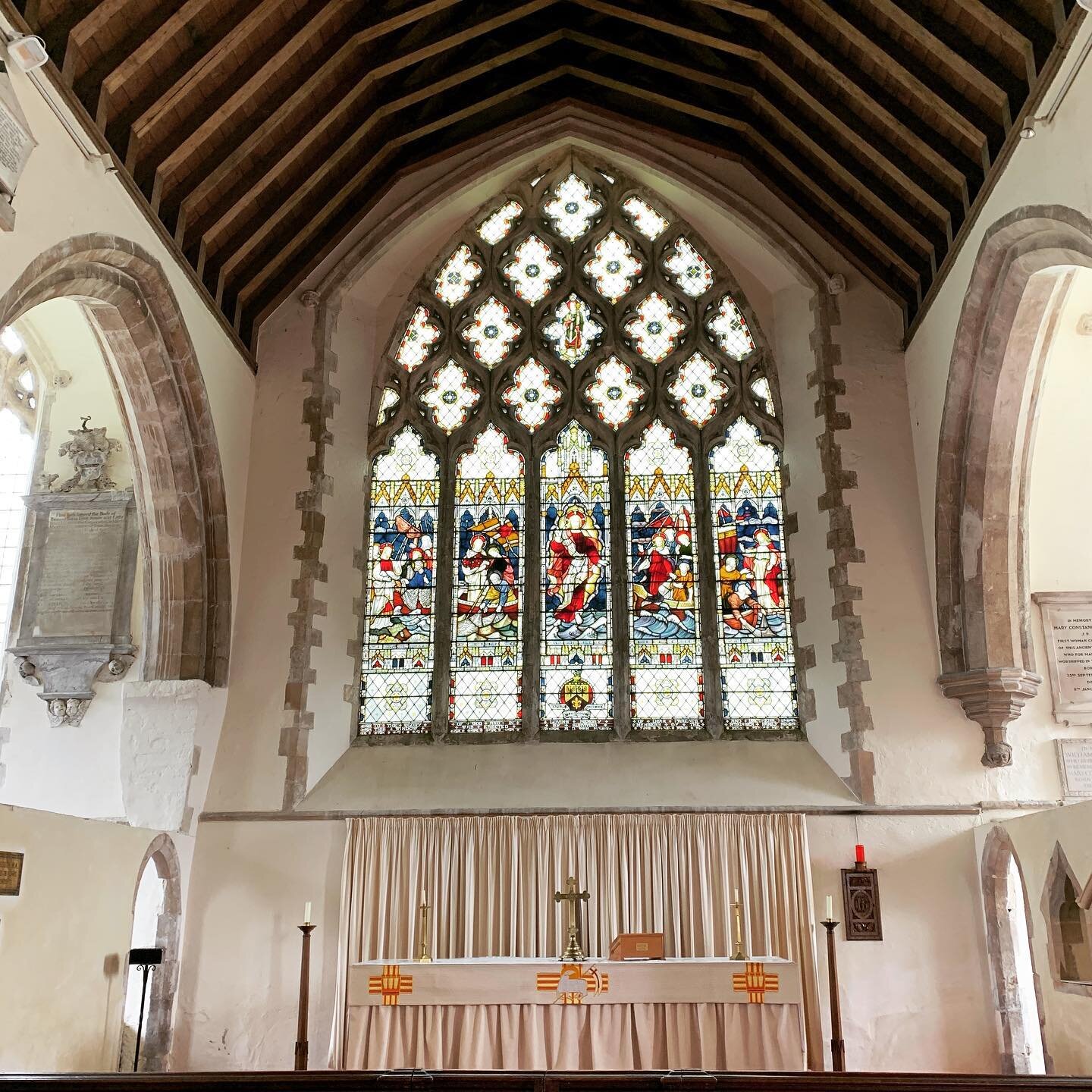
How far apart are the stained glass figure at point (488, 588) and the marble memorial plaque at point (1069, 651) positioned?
3.30 metres

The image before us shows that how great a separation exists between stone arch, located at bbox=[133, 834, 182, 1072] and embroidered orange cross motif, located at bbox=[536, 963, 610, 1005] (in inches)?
88.7

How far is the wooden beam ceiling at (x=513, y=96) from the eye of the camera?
5660mm

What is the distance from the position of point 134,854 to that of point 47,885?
934 mm

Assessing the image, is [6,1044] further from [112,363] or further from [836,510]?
[836,510]

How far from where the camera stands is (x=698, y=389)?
8.12 meters

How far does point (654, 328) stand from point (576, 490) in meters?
1.40

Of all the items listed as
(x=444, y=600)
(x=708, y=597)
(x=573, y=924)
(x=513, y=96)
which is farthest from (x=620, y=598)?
(x=513, y=96)

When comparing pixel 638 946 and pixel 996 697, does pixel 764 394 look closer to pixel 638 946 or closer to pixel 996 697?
pixel 996 697

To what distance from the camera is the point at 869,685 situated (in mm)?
6852

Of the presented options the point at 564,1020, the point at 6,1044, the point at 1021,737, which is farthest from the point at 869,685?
the point at 6,1044

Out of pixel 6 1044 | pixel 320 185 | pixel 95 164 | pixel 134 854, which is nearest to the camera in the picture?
pixel 6 1044

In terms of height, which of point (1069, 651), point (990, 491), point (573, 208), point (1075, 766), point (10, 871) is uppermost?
point (573, 208)

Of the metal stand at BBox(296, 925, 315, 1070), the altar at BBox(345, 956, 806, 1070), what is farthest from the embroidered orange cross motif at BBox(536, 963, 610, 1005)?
the metal stand at BBox(296, 925, 315, 1070)

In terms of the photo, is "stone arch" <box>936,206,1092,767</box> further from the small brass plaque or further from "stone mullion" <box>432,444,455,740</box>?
the small brass plaque
